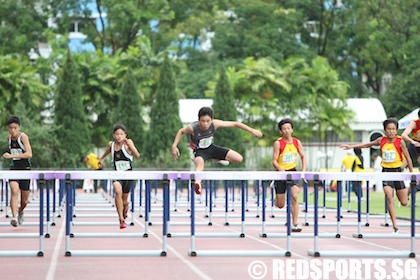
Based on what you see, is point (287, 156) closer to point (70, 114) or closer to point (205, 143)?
point (205, 143)

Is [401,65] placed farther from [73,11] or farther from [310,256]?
[310,256]

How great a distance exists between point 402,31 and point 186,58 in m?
14.2

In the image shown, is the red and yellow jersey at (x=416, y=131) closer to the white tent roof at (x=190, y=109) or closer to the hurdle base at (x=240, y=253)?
the hurdle base at (x=240, y=253)

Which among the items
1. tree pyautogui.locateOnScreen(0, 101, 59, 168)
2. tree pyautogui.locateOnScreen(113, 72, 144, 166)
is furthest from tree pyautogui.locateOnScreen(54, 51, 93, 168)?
tree pyautogui.locateOnScreen(113, 72, 144, 166)

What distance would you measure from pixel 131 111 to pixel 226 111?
4.12m

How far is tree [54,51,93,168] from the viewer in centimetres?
4125

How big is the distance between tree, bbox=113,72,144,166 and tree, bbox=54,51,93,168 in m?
1.71

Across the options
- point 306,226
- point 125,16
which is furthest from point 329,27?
point 306,226

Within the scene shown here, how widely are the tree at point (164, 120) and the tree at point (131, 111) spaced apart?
2.12ft

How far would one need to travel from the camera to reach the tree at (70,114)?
1624 inches

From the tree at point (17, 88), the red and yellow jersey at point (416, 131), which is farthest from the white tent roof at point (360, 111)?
the red and yellow jersey at point (416, 131)

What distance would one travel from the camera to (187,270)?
10.4m

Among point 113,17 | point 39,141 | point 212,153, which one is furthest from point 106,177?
point 113,17

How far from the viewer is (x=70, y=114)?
4159 centimetres
